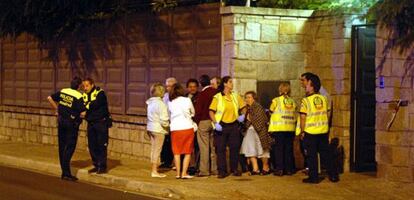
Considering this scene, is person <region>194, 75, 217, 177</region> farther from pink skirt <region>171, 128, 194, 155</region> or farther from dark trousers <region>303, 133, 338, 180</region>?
dark trousers <region>303, 133, 338, 180</region>

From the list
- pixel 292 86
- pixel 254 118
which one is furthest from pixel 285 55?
pixel 254 118

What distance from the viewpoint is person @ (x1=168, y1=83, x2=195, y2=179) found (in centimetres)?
1233

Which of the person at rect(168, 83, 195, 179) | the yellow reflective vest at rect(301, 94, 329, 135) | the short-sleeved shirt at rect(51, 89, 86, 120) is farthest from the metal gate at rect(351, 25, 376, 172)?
the short-sleeved shirt at rect(51, 89, 86, 120)

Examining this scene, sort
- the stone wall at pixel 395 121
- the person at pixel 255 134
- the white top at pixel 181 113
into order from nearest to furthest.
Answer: the stone wall at pixel 395 121 → the white top at pixel 181 113 → the person at pixel 255 134

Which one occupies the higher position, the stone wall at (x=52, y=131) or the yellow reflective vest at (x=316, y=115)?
the yellow reflective vest at (x=316, y=115)

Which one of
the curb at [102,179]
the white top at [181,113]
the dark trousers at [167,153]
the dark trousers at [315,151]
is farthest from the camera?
the dark trousers at [167,153]

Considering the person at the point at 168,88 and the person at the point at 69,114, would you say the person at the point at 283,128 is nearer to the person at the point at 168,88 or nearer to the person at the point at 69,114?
the person at the point at 168,88

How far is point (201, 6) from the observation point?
13938mm

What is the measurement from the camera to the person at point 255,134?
500 inches

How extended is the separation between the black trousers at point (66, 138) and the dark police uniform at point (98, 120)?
30 centimetres

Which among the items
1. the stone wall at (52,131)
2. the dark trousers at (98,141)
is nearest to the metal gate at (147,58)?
the stone wall at (52,131)

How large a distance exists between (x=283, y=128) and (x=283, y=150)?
0.42m

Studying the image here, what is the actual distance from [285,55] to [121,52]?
4.01 m

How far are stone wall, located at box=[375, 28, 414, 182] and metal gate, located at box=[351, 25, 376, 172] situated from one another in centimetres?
105
